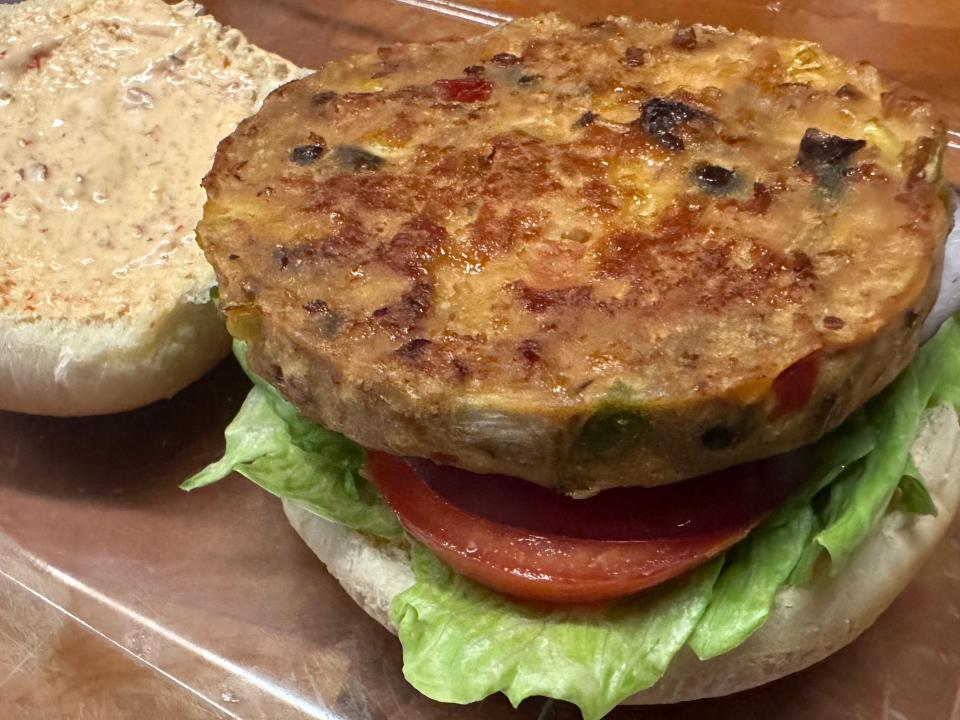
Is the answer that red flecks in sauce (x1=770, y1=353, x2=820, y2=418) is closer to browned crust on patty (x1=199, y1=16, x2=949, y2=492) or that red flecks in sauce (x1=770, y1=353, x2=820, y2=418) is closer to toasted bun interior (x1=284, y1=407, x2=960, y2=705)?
browned crust on patty (x1=199, y1=16, x2=949, y2=492)

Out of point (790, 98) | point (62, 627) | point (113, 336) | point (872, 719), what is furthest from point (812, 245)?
point (62, 627)

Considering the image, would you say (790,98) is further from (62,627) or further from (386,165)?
(62,627)

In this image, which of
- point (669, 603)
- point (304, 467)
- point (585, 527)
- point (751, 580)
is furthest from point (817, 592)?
point (304, 467)

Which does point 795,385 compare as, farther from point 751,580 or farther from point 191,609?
point 191,609

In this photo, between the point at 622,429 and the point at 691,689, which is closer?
the point at 622,429

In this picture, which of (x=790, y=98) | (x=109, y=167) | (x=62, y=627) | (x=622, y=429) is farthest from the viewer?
(x=109, y=167)

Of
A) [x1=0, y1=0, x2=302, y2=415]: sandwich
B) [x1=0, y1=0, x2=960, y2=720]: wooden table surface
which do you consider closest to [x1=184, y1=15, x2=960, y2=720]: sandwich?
[x1=0, y1=0, x2=960, y2=720]: wooden table surface
